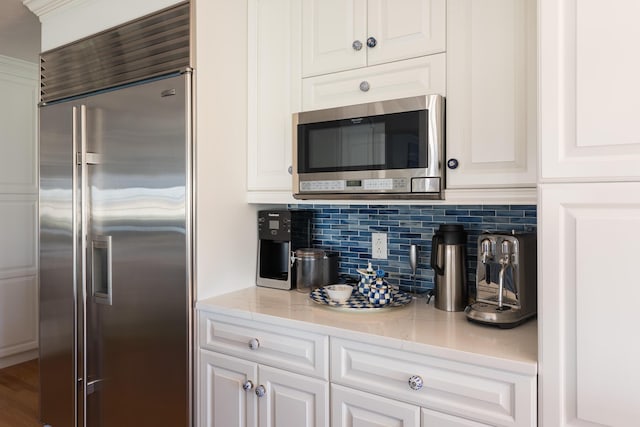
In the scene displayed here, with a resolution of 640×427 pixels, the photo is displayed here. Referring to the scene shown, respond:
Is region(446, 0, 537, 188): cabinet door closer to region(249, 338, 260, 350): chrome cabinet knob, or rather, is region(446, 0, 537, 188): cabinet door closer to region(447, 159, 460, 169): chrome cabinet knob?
region(447, 159, 460, 169): chrome cabinet knob

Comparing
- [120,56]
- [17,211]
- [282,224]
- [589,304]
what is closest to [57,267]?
[120,56]

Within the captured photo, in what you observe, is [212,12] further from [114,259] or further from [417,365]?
[417,365]

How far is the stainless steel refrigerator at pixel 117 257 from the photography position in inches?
77.0

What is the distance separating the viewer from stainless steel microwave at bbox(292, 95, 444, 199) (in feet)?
5.43

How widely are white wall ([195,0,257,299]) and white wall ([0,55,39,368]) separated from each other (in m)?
2.37

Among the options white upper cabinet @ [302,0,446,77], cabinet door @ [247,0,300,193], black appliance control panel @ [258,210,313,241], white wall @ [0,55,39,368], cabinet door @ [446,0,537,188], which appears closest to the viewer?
cabinet door @ [446,0,537,188]

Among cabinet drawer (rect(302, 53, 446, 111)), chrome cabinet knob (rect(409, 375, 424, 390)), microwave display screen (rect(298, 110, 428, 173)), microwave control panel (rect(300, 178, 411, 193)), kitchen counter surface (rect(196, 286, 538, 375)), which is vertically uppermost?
cabinet drawer (rect(302, 53, 446, 111))

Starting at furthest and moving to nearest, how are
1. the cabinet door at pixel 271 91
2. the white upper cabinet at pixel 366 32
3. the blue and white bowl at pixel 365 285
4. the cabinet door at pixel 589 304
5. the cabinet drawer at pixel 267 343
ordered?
1. the cabinet door at pixel 271 91
2. the blue and white bowl at pixel 365 285
3. the white upper cabinet at pixel 366 32
4. the cabinet drawer at pixel 267 343
5. the cabinet door at pixel 589 304

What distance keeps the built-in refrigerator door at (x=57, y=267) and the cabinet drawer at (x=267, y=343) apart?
94 centimetres

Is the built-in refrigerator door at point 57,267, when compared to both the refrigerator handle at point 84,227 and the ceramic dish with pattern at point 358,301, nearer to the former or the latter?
the refrigerator handle at point 84,227

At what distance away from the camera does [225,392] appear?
1.84 meters

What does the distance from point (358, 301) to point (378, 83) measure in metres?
0.87

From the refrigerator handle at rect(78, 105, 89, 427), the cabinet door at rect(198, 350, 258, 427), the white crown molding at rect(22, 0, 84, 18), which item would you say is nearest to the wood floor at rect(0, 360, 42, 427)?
the refrigerator handle at rect(78, 105, 89, 427)

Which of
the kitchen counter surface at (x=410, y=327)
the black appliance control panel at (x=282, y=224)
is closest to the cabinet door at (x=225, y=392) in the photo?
the kitchen counter surface at (x=410, y=327)
